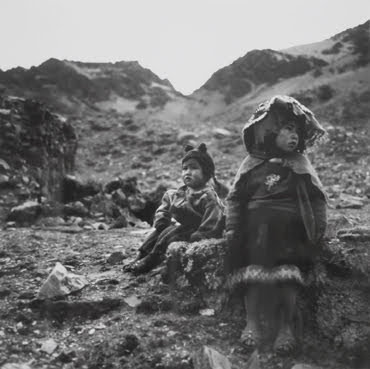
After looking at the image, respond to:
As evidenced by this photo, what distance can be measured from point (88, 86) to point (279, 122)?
24.1 metres

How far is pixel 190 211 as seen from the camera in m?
3.69

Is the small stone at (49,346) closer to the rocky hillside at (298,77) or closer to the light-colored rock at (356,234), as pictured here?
the light-colored rock at (356,234)

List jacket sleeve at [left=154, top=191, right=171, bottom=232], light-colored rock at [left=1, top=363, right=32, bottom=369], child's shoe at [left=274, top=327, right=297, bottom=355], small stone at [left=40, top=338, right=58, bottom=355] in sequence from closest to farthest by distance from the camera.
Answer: light-colored rock at [left=1, top=363, right=32, bottom=369] → child's shoe at [left=274, top=327, right=297, bottom=355] → small stone at [left=40, top=338, right=58, bottom=355] → jacket sleeve at [left=154, top=191, right=171, bottom=232]

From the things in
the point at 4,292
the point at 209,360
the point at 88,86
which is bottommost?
the point at 209,360

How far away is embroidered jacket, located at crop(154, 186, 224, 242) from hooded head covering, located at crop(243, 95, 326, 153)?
681mm

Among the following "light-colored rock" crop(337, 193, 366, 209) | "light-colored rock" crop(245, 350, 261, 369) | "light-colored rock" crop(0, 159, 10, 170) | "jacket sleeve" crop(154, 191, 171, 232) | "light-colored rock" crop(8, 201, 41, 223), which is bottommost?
"light-colored rock" crop(337, 193, 366, 209)

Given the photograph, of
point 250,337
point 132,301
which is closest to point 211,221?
point 132,301

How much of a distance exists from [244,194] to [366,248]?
1.04 meters

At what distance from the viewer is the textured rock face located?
743 cm

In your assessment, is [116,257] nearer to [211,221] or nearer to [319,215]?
[211,221]

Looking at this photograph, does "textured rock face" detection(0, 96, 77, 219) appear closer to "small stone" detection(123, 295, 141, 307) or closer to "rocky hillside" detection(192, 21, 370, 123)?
"small stone" detection(123, 295, 141, 307)

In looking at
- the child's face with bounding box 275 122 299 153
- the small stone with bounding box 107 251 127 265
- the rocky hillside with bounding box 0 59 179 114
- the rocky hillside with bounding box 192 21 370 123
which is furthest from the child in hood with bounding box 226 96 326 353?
the rocky hillside with bounding box 0 59 179 114

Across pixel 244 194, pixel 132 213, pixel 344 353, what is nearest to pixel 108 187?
pixel 132 213

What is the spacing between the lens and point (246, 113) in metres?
21.2
